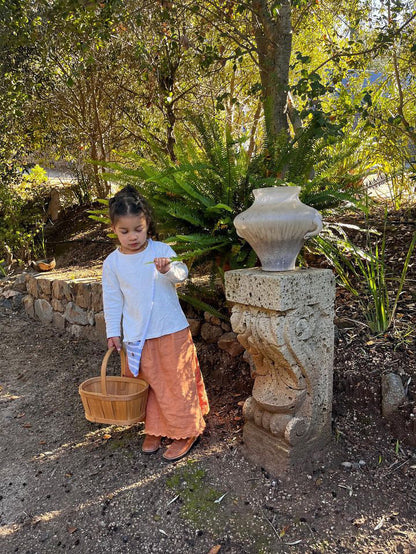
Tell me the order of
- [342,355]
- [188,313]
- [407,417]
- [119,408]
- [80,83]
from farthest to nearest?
[80,83]
[188,313]
[342,355]
[119,408]
[407,417]

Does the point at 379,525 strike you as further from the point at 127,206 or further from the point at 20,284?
the point at 20,284

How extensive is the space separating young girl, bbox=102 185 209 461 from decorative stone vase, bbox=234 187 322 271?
501 millimetres

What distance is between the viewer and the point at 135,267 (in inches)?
91.0

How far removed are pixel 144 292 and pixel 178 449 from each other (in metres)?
0.89

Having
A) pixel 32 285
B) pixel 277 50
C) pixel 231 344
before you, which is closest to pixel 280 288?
pixel 231 344

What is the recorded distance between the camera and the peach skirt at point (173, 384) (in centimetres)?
233

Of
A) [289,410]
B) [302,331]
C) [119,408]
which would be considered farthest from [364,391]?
[119,408]

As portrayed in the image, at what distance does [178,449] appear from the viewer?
2303 mm

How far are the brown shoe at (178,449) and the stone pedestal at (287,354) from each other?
36 cm

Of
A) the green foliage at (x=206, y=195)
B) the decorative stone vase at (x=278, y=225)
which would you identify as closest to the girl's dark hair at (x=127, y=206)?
the green foliage at (x=206, y=195)

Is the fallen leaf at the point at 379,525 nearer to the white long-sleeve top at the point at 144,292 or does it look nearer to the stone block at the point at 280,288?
the stone block at the point at 280,288

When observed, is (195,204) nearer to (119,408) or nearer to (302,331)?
(302,331)

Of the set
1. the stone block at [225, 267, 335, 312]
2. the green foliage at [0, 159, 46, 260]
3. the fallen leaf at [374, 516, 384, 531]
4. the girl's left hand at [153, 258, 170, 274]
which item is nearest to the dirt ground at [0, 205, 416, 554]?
the fallen leaf at [374, 516, 384, 531]

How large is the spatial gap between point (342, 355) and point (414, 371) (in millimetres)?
391
